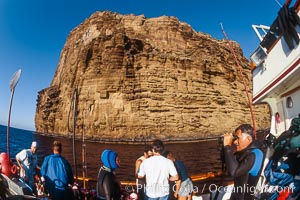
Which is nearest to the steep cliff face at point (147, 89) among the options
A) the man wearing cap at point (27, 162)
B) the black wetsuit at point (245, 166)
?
the man wearing cap at point (27, 162)

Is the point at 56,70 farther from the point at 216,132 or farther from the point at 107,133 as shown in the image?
the point at 216,132

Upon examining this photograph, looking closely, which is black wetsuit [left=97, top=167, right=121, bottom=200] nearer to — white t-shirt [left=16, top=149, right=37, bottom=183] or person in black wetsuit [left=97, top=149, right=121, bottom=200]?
person in black wetsuit [left=97, top=149, right=121, bottom=200]

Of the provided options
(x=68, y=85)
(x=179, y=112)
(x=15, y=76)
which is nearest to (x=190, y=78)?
(x=179, y=112)

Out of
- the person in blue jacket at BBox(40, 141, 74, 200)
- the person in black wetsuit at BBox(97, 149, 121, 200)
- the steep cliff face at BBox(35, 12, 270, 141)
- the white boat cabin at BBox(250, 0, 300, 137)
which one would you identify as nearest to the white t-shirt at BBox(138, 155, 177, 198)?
the person in black wetsuit at BBox(97, 149, 121, 200)

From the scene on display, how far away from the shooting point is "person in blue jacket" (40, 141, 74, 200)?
429 centimetres

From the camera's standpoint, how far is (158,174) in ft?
12.9

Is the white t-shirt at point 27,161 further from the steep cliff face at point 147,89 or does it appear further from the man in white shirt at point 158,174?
the steep cliff face at point 147,89

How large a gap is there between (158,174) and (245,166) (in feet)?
4.66

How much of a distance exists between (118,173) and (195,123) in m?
34.4

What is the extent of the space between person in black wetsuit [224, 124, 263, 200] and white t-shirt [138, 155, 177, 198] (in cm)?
107

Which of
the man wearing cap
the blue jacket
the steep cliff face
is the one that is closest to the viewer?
the blue jacket

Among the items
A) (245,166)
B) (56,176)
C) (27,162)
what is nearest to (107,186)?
(56,176)

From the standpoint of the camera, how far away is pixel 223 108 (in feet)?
176

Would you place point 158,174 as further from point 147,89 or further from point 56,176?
point 147,89
